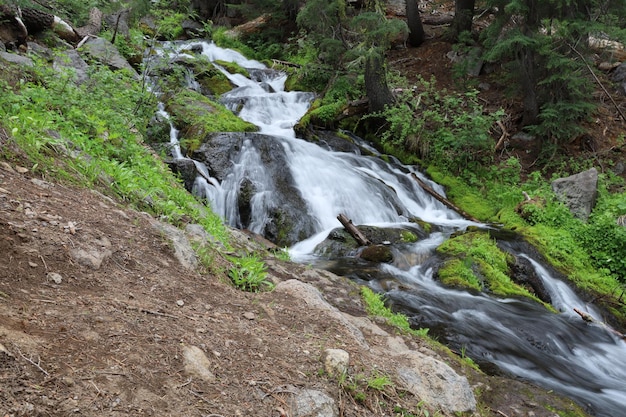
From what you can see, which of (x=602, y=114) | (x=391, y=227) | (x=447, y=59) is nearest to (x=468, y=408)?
(x=391, y=227)

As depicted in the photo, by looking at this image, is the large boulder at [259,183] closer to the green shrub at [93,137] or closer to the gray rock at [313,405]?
the green shrub at [93,137]

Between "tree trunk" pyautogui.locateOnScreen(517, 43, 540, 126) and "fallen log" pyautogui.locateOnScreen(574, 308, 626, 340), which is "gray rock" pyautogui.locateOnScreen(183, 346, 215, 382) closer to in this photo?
"fallen log" pyautogui.locateOnScreen(574, 308, 626, 340)

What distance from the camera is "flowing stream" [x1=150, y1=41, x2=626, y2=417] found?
5.43 meters

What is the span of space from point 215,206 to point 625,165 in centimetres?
1081

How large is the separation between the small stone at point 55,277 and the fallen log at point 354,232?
21.1 ft

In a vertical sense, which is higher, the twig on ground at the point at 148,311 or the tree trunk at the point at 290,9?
the tree trunk at the point at 290,9

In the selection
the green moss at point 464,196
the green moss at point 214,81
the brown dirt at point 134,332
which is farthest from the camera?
the green moss at point 214,81

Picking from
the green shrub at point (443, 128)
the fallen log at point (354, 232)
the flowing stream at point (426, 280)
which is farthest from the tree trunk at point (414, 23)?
the fallen log at point (354, 232)

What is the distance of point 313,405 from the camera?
232 cm

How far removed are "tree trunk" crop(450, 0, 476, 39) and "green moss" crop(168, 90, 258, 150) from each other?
8.90 metres

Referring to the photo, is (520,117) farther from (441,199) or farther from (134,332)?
(134,332)

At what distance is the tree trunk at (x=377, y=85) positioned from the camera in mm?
12414

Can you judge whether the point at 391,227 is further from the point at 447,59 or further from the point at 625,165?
the point at 447,59


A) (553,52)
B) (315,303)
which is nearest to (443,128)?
(553,52)
